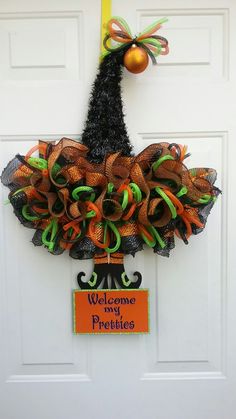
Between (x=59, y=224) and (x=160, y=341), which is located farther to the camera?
(x=160, y=341)

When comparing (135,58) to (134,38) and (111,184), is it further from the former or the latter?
(111,184)

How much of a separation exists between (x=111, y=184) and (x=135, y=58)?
0.26m

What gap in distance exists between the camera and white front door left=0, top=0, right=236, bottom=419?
852 millimetres

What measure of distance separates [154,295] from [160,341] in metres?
0.12

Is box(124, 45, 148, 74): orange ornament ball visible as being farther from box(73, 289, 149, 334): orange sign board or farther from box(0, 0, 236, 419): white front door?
box(73, 289, 149, 334): orange sign board

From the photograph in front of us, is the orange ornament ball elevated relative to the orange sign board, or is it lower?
elevated

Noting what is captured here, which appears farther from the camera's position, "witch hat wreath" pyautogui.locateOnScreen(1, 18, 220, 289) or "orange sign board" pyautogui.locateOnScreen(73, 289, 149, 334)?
"orange sign board" pyautogui.locateOnScreen(73, 289, 149, 334)

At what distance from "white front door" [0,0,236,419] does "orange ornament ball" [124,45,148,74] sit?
89 millimetres

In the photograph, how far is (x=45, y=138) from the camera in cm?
88

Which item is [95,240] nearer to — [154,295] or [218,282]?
[154,295]

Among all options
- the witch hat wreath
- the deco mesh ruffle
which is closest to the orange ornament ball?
the witch hat wreath

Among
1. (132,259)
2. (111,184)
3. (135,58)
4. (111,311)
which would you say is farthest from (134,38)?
(111,311)

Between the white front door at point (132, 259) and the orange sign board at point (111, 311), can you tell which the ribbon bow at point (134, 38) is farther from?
the orange sign board at point (111, 311)

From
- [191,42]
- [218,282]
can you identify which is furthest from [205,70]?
[218,282]
